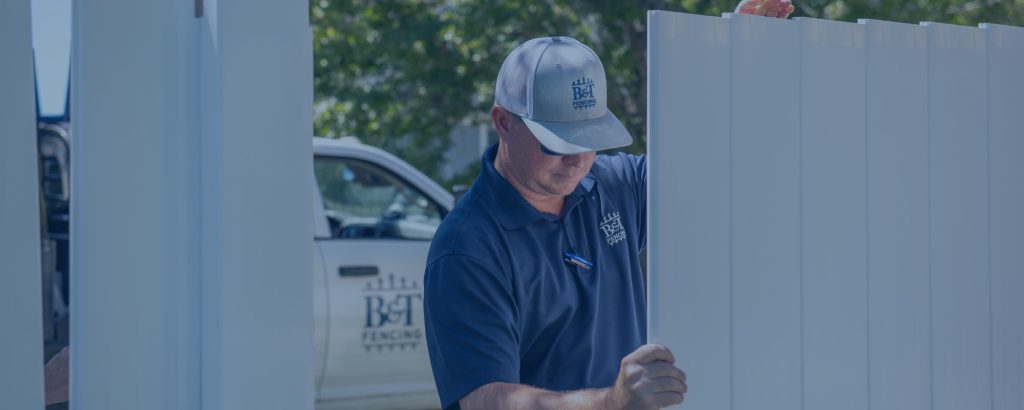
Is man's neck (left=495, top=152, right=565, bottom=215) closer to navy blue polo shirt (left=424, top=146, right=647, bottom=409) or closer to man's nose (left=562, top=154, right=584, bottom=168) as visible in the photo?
navy blue polo shirt (left=424, top=146, right=647, bottom=409)

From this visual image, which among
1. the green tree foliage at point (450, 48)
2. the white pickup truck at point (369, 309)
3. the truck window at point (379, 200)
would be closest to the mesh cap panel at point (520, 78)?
the white pickup truck at point (369, 309)

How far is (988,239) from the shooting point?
222 centimetres

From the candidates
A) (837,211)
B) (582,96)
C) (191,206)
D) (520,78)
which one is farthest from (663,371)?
(191,206)

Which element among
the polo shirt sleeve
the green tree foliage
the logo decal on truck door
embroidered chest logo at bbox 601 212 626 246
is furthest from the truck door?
the polo shirt sleeve

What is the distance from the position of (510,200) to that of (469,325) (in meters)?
0.31

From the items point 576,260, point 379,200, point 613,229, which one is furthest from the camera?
point 379,200

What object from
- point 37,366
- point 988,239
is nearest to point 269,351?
point 37,366

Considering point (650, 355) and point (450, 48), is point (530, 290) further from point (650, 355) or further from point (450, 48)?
point (450, 48)

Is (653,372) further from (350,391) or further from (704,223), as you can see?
(350,391)

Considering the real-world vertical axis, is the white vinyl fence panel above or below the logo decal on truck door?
above

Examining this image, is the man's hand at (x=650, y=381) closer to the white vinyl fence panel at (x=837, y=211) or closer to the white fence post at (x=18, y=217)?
the white vinyl fence panel at (x=837, y=211)

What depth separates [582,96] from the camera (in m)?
2.13

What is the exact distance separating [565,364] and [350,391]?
11.0ft

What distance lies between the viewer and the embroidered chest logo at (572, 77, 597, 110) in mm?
2129
